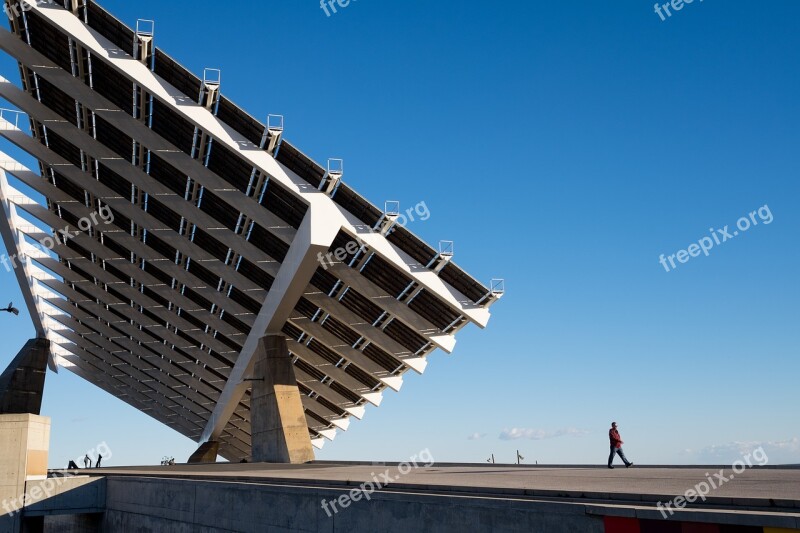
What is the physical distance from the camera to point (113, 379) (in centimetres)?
5859

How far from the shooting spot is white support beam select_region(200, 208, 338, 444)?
22.8 meters

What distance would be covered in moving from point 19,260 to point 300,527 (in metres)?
31.2

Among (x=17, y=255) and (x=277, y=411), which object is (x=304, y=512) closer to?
(x=277, y=411)

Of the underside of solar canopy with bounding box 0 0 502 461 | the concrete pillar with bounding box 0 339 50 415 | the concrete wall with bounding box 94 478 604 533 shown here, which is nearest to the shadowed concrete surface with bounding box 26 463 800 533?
the concrete wall with bounding box 94 478 604 533

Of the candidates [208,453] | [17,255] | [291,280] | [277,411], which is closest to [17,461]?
[277,411]

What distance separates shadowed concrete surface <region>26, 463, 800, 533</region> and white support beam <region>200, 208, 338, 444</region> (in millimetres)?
8424

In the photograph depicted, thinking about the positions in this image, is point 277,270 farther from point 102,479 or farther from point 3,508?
point 3,508

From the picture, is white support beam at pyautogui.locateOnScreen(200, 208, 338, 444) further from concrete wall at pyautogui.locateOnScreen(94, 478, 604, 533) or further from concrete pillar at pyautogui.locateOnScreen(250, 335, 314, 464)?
concrete wall at pyautogui.locateOnScreen(94, 478, 604, 533)

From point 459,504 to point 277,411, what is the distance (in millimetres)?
20749

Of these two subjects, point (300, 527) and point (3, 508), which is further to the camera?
point (3, 508)

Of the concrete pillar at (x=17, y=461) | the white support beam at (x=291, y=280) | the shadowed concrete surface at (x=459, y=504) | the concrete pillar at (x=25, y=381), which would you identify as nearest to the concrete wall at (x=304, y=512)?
the shadowed concrete surface at (x=459, y=504)

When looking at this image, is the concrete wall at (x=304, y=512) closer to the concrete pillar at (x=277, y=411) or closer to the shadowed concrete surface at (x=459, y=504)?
the shadowed concrete surface at (x=459, y=504)

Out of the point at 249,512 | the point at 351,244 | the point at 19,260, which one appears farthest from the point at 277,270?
the point at 19,260

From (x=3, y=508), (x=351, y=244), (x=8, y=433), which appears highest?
(x=351, y=244)
